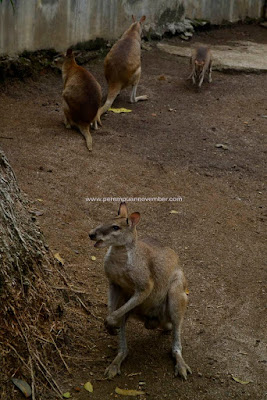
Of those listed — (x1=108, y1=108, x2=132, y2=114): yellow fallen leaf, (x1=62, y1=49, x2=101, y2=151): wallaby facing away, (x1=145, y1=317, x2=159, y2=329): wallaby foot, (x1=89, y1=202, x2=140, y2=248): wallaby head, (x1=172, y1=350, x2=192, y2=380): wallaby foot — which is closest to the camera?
(x1=89, y1=202, x2=140, y2=248): wallaby head

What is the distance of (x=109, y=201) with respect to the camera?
690cm

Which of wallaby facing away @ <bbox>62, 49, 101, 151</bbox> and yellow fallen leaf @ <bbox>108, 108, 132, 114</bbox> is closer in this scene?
wallaby facing away @ <bbox>62, 49, 101, 151</bbox>

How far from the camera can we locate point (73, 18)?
10.6m

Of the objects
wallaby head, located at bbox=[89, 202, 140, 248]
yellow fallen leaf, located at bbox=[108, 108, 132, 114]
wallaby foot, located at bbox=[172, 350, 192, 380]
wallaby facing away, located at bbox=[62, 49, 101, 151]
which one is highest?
wallaby head, located at bbox=[89, 202, 140, 248]

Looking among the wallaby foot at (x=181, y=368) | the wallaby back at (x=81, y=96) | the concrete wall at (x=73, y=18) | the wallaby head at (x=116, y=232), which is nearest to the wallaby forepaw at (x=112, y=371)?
the wallaby foot at (x=181, y=368)

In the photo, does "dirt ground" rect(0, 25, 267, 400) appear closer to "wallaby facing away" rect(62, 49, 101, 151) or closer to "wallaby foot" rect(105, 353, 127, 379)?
"wallaby foot" rect(105, 353, 127, 379)

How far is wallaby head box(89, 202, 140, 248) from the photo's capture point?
4.35 m

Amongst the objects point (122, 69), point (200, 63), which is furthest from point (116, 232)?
point (200, 63)

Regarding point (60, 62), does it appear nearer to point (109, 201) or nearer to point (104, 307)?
point (109, 201)

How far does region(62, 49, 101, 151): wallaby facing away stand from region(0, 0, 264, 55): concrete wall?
4.30ft

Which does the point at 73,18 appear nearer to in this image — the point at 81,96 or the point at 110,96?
the point at 110,96

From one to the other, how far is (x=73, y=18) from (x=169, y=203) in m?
4.64

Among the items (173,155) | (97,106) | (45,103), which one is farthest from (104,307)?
(45,103)

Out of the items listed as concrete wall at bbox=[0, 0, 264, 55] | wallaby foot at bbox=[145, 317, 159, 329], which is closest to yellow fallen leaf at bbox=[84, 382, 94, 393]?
wallaby foot at bbox=[145, 317, 159, 329]
